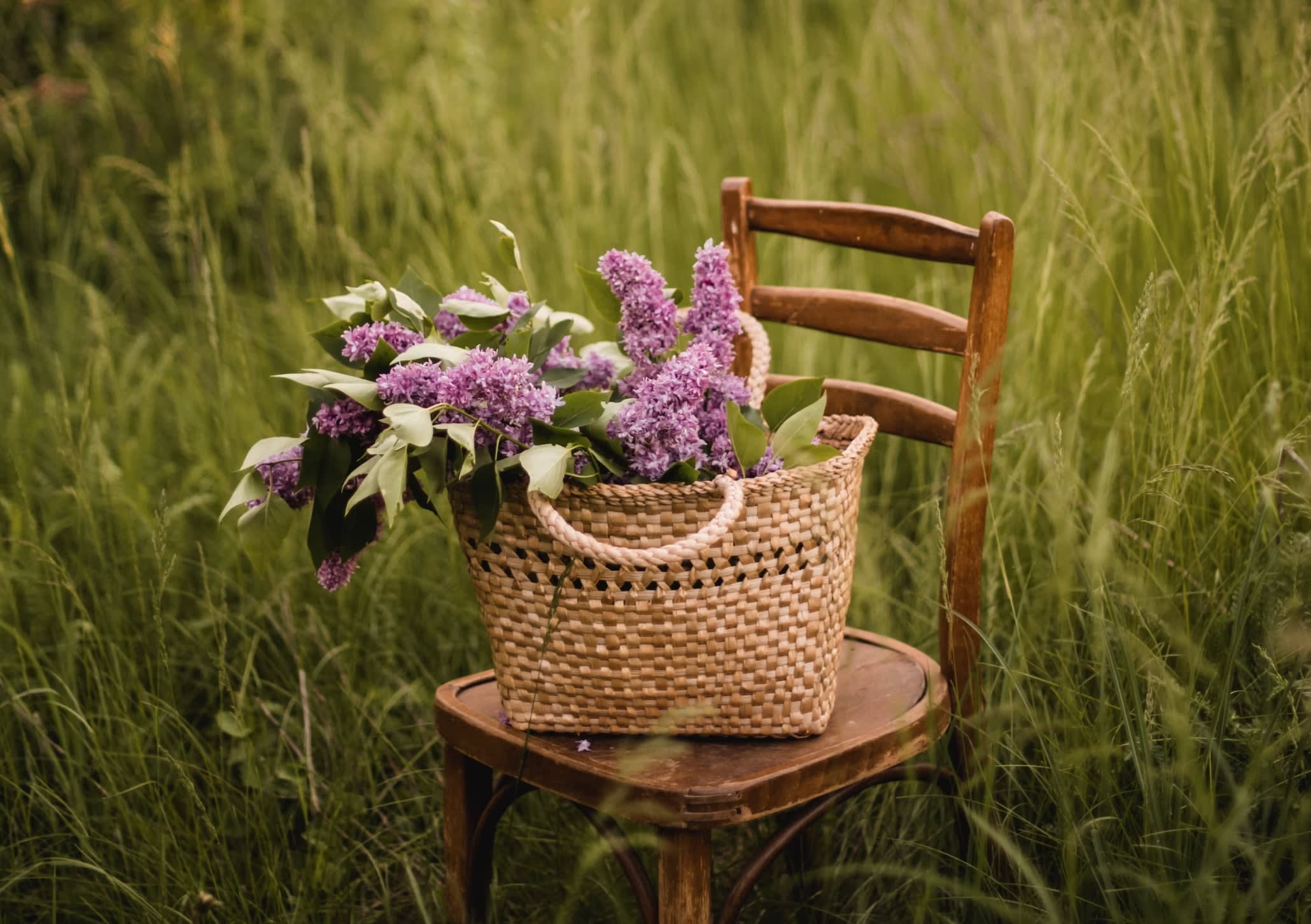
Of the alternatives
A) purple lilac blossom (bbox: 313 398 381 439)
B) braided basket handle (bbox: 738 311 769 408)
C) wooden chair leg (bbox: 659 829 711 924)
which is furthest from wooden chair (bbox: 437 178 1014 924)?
purple lilac blossom (bbox: 313 398 381 439)

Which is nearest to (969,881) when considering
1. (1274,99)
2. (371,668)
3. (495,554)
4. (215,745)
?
(495,554)

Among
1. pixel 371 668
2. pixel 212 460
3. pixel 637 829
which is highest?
pixel 212 460

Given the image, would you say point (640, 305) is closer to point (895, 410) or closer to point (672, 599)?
point (672, 599)

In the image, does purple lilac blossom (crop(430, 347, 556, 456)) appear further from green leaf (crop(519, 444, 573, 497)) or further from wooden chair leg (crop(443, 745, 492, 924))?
wooden chair leg (crop(443, 745, 492, 924))

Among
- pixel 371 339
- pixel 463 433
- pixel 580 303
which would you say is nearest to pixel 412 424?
pixel 463 433

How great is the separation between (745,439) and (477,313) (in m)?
0.29

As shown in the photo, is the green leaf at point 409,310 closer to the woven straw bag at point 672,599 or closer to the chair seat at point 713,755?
the woven straw bag at point 672,599

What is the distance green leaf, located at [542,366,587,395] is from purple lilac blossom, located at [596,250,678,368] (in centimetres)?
6

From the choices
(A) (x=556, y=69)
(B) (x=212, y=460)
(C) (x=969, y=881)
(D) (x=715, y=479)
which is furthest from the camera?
(A) (x=556, y=69)

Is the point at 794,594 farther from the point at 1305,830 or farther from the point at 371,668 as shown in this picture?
the point at 371,668

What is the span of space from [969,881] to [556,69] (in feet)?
7.77

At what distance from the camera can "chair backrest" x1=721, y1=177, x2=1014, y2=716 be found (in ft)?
3.77

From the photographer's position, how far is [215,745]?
170cm

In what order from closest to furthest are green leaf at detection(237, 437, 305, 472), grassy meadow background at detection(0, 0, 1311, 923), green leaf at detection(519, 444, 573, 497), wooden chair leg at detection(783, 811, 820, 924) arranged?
1. green leaf at detection(519, 444, 573, 497)
2. green leaf at detection(237, 437, 305, 472)
3. grassy meadow background at detection(0, 0, 1311, 923)
4. wooden chair leg at detection(783, 811, 820, 924)
